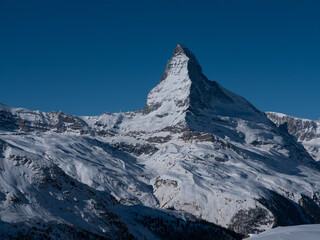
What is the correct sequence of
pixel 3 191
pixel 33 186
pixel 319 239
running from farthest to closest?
pixel 33 186
pixel 3 191
pixel 319 239

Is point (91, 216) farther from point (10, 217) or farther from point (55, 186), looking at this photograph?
point (10, 217)

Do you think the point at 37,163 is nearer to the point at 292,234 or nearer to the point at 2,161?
the point at 2,161

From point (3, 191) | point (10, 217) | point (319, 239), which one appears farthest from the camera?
point (3, 191)

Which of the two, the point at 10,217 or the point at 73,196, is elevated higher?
the point at 73,196

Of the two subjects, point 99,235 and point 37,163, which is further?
point 37,163

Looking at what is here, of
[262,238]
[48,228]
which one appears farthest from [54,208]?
[262,238]

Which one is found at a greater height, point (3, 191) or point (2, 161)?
point (2, 161)

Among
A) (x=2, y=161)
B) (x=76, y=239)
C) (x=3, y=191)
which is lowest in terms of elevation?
(x=76, y=239)

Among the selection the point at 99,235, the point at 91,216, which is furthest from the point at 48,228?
the point at 91,216

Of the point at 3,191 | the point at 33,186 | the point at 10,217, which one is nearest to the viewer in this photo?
the point at 10,217
